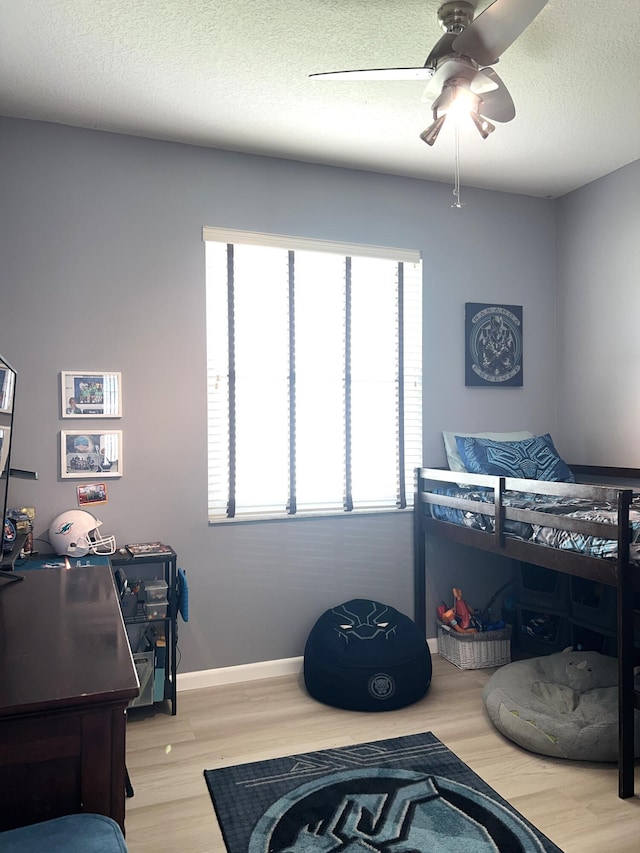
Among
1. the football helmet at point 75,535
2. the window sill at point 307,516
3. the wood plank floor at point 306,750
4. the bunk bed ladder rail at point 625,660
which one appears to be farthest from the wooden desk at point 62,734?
the window sill at point 307,516

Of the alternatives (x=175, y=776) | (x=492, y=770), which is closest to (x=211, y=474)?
(x=175, y=776)

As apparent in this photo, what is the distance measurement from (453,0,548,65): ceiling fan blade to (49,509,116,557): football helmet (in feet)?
7.53

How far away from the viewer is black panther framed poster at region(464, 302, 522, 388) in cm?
373

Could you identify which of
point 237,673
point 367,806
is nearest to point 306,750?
point 367,806

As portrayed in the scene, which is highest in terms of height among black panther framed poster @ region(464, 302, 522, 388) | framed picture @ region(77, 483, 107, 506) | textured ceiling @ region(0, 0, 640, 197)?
textured ceiling @ region(0, 0, 640, 197)

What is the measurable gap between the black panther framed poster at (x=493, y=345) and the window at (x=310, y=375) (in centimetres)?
33

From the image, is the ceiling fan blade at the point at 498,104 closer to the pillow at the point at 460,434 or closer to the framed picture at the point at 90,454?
the pillow at the point at 460,434

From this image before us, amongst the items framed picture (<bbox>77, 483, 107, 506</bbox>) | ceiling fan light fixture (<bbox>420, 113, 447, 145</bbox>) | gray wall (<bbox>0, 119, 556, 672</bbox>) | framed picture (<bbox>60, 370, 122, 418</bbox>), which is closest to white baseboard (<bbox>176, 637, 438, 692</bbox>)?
gray wall (<bbox>0, 119, 556, 672</bbox>)

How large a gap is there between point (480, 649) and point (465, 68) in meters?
2.70

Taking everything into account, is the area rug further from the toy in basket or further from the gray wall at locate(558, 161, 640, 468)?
the gray wall at locate(558, 161, 640, 468)

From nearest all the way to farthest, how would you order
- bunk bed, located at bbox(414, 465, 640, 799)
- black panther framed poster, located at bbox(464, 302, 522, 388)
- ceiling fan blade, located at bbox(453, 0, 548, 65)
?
ceiling fan blade, located at bbox(453, 0, 548, 65) → bunk bed, located at bbox(414, 465, 640, 799) → black panther framed poster, located at bbox(464, 302, 522, 388)

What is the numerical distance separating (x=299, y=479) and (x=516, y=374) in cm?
148

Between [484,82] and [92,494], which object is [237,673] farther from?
[484,82]

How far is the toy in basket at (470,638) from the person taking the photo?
3385 millimetres
